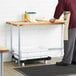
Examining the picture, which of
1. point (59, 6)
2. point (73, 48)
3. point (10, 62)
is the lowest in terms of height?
point (10, 62)

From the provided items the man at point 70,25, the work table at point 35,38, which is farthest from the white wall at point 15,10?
the man at point 70,25

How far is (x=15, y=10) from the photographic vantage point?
5570 mm

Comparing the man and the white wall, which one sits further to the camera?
the white wall

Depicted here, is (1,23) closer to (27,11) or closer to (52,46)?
(27,11)

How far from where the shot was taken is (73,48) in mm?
5195

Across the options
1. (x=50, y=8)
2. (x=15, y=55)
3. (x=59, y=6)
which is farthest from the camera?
(x=50, y=8)

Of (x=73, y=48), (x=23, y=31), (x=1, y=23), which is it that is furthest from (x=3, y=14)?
(x=73, y=48)

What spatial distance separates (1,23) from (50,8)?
1136 mm

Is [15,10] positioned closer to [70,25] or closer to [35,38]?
[35,38]

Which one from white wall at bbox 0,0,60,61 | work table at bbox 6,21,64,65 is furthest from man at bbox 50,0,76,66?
white wall at bbox 0,0,60,61

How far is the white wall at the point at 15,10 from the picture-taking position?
548 centimetres

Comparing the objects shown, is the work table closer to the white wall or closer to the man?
the white wall

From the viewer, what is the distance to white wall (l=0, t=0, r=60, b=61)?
548cm

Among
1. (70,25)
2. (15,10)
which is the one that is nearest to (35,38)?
(15,10)
